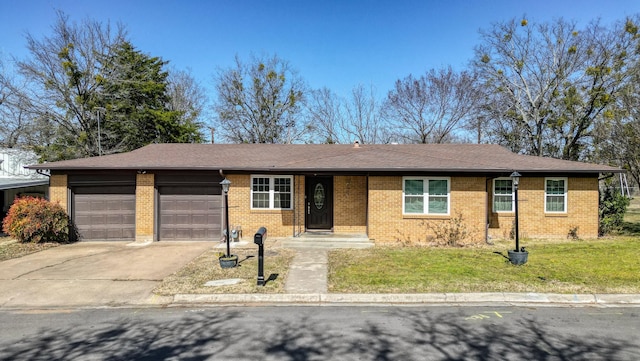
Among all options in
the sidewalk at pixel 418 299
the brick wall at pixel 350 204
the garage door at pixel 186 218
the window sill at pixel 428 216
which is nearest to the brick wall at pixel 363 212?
the brick wall at pixel 350 204

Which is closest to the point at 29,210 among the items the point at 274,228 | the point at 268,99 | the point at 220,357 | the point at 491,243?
the point at 274,228

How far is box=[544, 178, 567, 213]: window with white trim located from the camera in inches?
533

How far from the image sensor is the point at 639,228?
53.8ft

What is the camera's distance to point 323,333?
206 inches

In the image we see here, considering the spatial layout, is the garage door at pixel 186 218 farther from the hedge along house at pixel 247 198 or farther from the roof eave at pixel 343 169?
the roof eave at pixel 343 169

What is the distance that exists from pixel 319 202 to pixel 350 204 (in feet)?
4.06

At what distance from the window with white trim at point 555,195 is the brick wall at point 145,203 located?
48.7 ft

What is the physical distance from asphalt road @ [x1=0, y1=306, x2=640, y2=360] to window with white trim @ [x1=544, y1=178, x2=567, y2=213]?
8.11 m

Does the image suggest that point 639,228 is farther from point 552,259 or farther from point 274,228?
point 274,228

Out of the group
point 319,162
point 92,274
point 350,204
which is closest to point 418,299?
point 350,204

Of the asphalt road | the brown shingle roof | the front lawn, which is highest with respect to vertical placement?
the brown shingle roof

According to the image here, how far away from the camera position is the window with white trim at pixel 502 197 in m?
Result: 13.6

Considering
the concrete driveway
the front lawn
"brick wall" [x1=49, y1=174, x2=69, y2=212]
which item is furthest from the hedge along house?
the front lawn

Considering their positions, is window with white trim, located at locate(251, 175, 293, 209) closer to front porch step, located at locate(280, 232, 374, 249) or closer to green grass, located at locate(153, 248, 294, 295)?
front porch step, located at locate(280, 232, 374, 249)
